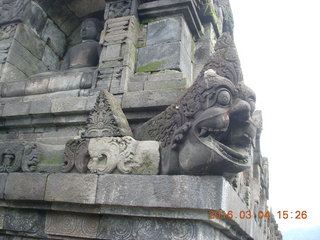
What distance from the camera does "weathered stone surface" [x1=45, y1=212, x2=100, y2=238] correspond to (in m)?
3.20

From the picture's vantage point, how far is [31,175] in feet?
11.6

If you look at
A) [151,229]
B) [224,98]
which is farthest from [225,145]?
[151,229]

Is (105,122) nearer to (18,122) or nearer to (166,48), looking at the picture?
(166,48)

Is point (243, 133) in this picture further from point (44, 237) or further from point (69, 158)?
point (44, 237)

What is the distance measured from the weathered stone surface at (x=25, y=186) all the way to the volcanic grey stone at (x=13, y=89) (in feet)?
6.49

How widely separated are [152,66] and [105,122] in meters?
1.43

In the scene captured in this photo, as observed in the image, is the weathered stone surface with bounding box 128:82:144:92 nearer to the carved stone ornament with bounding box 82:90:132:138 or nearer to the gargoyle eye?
the carved stone ornament with bounding box 82:90:132:138

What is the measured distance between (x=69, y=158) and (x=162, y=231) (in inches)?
52.3

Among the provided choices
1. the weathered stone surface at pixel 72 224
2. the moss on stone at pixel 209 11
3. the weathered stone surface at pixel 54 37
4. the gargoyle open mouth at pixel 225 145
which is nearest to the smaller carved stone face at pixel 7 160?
the weathered stone surface at pixel 72 224

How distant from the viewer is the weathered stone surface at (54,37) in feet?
21.9

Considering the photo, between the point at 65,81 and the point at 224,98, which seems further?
the point at 65,81

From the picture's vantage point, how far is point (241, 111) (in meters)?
2.92

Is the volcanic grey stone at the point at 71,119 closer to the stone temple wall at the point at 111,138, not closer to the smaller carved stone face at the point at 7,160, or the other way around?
the stone temple wall at the point at 111,138

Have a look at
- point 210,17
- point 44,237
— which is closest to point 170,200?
point 44,237
